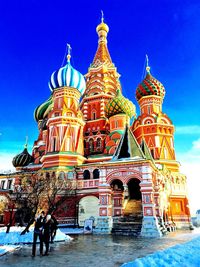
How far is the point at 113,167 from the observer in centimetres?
1886

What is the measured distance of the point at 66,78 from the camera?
31234mm

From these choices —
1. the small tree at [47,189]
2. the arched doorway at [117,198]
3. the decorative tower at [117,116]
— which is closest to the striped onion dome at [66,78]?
the decorative tower at [117,116]

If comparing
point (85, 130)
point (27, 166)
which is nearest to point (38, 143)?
point (27, 166)

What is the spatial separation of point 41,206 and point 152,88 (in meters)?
22.1

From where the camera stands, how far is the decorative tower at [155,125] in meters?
29.6

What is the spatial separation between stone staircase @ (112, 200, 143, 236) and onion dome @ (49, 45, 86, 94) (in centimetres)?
1745

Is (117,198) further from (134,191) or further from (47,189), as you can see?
(47,189)

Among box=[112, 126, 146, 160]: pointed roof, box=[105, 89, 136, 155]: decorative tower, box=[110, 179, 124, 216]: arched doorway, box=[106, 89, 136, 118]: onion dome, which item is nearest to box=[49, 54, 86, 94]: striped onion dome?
box=[106, 89, 136, 118]: onion dome

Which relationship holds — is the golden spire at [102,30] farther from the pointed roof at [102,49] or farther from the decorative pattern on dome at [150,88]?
the decorative pattern on dome at [150,88]

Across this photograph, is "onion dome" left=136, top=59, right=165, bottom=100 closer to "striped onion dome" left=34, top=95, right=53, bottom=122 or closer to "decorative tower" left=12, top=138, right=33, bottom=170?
"striped onion dome" left=34, top=95, right=53, bottom=122

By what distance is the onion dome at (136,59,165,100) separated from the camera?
33.7 m

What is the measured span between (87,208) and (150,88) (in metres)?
19.2

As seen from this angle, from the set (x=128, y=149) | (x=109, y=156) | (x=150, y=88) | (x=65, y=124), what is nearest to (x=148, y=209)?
(x=128, y=149)

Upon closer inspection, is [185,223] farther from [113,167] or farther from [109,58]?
[109,58]
